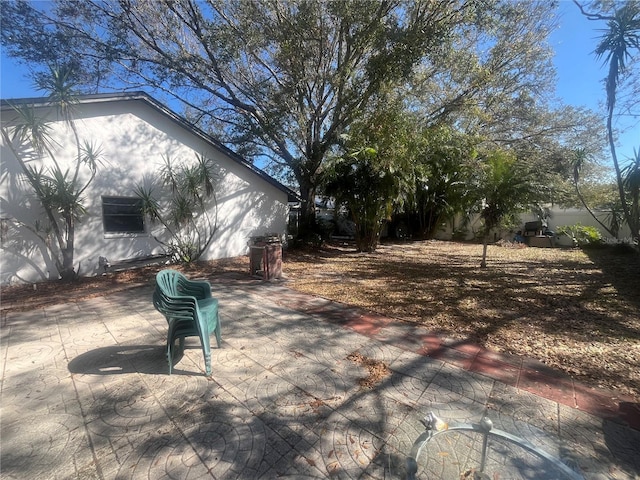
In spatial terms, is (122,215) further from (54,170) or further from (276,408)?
(276,408)

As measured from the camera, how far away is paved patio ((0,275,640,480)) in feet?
5.75

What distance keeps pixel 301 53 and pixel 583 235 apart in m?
13.5

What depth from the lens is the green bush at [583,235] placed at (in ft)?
37.7

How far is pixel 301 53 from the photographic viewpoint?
8148 millimetres

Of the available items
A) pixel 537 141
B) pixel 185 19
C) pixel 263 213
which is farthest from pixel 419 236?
pixel 185 19

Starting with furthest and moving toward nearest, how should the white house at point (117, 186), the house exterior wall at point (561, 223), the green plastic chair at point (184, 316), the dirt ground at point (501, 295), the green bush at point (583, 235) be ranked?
the house exterior wall at point (561, 223) → the green bush at point (583, 235) → the white house at point (117, 186) → the dirt ground at point (501, 295) → the green plastic chair at point (184, 316)

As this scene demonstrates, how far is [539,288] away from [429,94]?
8.31 m

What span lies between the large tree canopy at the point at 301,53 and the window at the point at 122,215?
4838 millimetres

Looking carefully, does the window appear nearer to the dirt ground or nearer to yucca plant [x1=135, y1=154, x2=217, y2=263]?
yucca plant [x1=135, y1=154, x2=217, y2=263]

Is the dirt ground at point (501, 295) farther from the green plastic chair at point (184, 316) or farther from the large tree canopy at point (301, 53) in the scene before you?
the large tree canopy at point (301, 53)

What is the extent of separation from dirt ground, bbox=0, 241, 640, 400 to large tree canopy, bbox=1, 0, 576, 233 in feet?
17.0

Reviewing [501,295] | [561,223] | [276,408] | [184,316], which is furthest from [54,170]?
[561,223]

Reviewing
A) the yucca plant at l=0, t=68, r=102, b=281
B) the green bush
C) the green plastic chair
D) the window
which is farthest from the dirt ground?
the green plastic chair

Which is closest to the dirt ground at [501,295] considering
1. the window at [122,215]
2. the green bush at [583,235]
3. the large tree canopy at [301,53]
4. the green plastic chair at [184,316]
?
the window at [122,215]
